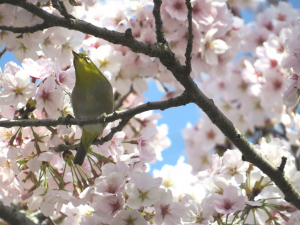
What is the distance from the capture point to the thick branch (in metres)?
2.39

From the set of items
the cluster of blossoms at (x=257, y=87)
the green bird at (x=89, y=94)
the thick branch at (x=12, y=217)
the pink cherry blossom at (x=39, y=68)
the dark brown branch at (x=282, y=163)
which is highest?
the cluster of blossoms at (x=257, y=87)

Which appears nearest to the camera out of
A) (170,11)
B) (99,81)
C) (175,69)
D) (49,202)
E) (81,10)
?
(175,69)

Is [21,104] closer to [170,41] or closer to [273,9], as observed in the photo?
[170,41]

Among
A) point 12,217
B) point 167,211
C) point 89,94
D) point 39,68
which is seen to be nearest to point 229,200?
point 167,211

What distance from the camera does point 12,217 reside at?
2.40 meters

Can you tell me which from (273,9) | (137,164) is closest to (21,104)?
(137,164)

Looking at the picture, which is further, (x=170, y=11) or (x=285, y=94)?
(x=170, y=11)

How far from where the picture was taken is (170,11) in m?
2.75

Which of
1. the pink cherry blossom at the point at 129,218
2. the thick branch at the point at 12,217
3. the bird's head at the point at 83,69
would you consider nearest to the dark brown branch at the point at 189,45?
the pink cherry blossom at the point at 129,218

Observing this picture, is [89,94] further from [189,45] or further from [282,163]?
[282,163]

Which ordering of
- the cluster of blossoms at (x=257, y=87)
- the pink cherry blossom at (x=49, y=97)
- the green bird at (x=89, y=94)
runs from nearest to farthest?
the pink cherry blossom at (x=49, y=97) < the green bird at (x=89, y=94) < the cluster of blossoms at (x=257, y=87)

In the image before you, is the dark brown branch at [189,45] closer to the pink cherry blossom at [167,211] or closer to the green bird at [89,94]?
the pink cherry blossom at [167,211]

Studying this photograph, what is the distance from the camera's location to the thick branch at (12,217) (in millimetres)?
2395

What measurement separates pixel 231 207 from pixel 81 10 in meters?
2.49
